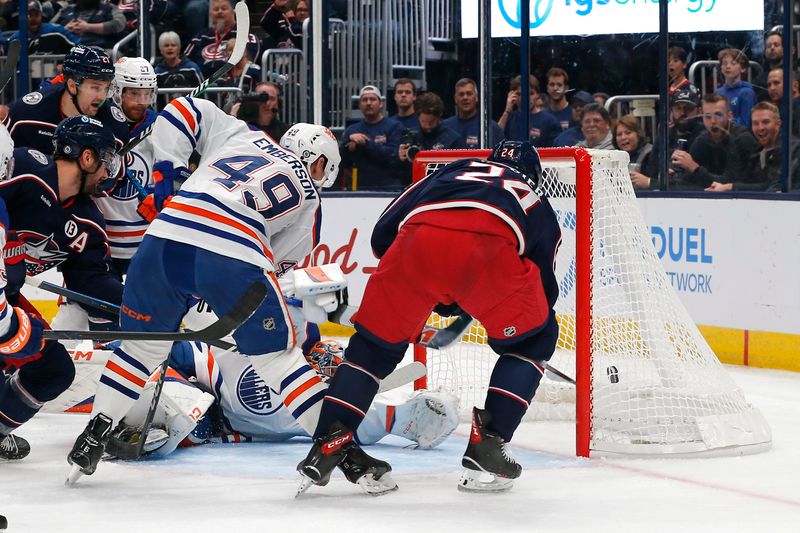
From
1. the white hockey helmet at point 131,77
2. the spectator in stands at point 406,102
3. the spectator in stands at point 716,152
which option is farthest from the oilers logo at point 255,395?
the spectator in stands at point 406,102

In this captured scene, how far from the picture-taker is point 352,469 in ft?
10.0

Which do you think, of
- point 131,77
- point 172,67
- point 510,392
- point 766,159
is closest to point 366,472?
point 510,392

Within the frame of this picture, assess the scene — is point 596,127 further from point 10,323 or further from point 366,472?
point 10,323

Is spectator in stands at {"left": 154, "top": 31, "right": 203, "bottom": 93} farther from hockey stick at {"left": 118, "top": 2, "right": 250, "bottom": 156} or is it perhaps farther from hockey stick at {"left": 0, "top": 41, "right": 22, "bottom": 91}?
hockey stick at {"left": 0, "top": 41, "right": 22, "bottom": 91}

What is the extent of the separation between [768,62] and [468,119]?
1.51 m

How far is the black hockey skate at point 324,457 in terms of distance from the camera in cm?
299

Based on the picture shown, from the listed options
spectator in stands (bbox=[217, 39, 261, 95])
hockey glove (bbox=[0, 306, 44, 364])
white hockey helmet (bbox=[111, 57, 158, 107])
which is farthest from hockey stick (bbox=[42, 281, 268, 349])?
spectator in stands (bbox=[217, 39, 261, 95])

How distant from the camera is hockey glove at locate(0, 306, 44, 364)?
2939 millimetres

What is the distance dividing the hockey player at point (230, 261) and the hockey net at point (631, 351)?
75 cm

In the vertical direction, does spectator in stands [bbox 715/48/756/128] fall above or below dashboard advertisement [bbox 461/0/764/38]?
below

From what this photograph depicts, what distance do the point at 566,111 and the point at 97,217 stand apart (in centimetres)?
315

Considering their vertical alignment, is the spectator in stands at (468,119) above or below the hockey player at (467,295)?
above

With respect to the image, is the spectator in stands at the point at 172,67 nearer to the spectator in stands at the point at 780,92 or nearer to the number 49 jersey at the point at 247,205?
the spectator in stands at the point at 780,92

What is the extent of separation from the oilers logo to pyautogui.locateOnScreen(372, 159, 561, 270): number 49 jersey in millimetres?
626
